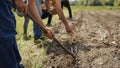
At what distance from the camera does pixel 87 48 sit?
6523 millimetres

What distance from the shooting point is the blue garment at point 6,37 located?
2668 mm

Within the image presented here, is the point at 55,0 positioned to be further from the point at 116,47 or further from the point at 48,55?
the point at 116,47

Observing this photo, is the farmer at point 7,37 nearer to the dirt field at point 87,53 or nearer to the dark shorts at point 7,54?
the dark shorts at point 7,54

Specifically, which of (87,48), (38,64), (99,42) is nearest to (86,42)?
(99,42)

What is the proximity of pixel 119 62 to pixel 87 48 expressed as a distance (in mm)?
1270

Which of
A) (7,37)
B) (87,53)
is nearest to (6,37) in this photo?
(7,37)

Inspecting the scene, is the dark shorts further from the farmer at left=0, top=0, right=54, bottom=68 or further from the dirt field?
the dirt field

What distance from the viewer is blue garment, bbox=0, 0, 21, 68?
2.67m

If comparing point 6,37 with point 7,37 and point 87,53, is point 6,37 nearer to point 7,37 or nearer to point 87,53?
point 7,37

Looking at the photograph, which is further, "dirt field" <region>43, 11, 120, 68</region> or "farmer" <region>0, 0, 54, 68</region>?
"dirt field" <region>43, 11, 120, 68</region>

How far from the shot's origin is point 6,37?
266cm

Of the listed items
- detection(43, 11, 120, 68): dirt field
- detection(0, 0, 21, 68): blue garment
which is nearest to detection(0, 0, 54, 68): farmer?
detection(0, 0, 21, 68): blue garment

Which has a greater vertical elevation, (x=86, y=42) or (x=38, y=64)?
(x=38, y=64)

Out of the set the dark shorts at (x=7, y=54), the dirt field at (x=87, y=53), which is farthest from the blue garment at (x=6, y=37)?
the dirt field at (x=87, y=53)
